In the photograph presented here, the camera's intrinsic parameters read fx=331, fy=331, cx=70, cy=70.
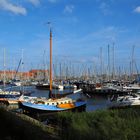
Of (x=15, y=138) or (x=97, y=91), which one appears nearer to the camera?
(x=15, y=138)

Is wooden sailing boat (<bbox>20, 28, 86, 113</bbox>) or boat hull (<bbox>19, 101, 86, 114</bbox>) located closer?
boat hull (<bbox>19, 101, 86, 114</bbox>)

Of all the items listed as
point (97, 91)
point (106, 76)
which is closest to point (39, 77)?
point (106, 76)

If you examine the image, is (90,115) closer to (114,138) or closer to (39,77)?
(114,138)

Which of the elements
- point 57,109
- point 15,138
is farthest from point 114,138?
point 57,109

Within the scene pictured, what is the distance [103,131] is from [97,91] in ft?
213

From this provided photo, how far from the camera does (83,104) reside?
3697 centimetres

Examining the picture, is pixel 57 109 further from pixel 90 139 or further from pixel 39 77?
pixel 39 77

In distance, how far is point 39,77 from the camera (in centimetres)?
17175

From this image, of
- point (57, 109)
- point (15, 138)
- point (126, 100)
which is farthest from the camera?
point (126, 100)

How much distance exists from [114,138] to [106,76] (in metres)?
93.3

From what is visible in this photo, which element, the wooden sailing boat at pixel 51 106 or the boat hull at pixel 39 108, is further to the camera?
the wooden sailing boat at pixel 51 106

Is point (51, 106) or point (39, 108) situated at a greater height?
point (51, 106)

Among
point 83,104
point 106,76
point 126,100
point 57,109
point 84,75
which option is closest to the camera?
point 57,109

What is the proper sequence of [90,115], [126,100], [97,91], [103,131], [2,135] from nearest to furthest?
[2,135] → [103,131] → [90,115] → [126,100] → [97,91]
